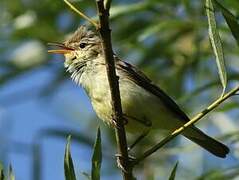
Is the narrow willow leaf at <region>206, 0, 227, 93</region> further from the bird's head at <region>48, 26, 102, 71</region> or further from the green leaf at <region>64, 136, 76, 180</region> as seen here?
the bird's head at <region>48, 26, 102, 71</region>

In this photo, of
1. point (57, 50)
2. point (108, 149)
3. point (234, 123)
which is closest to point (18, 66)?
point (57, 50)

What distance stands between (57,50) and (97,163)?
2.36 meters

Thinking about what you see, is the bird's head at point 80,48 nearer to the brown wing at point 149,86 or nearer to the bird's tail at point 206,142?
the brown wing at point 149,86

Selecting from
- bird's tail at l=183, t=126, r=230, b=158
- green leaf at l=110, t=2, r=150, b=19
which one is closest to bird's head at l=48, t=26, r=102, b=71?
green leaf at l=110, t=2, r=150, b=19

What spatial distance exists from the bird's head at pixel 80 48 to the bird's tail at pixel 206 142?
794 millimetres

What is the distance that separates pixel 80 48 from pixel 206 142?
105 cm

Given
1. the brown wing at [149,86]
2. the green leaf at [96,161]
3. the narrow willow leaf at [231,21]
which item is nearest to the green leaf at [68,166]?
the green leaf at [96,161]

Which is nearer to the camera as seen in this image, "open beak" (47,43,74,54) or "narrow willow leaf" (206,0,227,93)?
"narrow willow leaf" (206,0,227,93)

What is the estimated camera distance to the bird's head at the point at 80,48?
14.9 feet

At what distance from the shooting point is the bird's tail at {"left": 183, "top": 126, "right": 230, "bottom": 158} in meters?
4.49

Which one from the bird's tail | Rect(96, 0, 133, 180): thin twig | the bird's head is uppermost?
the bird's head

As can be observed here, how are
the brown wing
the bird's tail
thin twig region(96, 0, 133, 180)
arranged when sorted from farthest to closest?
1. the bird's tail
2. the brown wing
3. thin twig region(96, 0, 133, 180)

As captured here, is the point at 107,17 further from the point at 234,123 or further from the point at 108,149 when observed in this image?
the point at 108,149

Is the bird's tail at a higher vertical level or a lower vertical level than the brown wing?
lower
